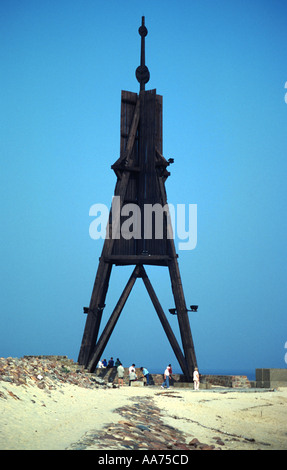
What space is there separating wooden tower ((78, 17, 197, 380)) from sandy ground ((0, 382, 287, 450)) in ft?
18.9

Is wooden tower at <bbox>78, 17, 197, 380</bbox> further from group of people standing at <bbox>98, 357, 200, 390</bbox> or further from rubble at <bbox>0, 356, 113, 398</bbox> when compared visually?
rubble at <bbox>0, 356, 113, 398</bbox>

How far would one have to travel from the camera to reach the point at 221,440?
13539 millimetres

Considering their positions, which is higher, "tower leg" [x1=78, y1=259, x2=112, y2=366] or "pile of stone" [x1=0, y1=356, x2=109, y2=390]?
"tower leg" [x1=78, y1=259, x2=112, y2=366]

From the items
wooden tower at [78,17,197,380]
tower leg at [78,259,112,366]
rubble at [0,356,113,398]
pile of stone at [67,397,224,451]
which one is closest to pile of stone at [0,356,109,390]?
rubble at [0,356,113,398]

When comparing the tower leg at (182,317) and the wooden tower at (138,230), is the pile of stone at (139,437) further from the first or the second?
the wooden tower at (138,230)

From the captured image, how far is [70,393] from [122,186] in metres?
13.5

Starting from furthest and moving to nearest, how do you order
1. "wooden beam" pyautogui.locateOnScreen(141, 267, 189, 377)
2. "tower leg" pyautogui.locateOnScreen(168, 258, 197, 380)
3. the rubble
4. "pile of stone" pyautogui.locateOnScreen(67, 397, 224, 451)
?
1. "wooden beam" pyautogui.locateOnScreen(141, 267, 189, 377)
2. "tower leg" pyautogui.locateOnScreen(168, 258, 197, 380)
3. the rubble
4. "pile of stone" pyautogui.locateOnScreen(67, 397, 224, 451)

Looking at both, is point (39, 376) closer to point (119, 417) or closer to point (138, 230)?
point (119, 417)

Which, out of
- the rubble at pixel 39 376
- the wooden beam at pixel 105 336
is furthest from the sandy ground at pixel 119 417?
the wooden beam at pixel 105 336

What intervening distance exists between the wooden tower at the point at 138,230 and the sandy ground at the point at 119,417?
5.77m

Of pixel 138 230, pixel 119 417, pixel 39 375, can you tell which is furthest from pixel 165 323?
pixel 119 417

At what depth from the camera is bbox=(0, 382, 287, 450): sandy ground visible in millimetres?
10789
